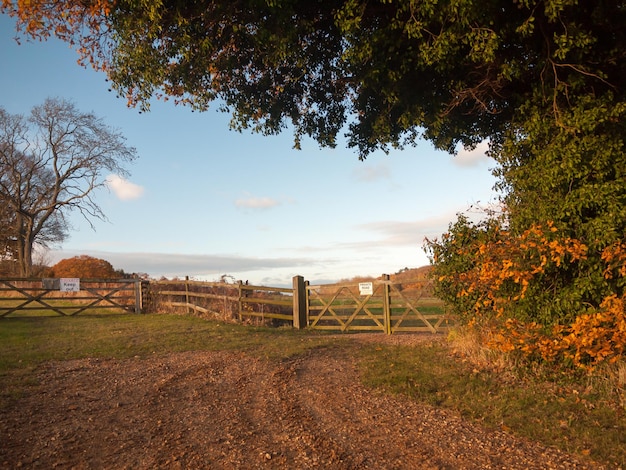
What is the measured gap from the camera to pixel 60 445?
515cm

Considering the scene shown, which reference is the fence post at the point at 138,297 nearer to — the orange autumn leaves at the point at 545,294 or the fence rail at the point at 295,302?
the fence rail at the point at 295,302

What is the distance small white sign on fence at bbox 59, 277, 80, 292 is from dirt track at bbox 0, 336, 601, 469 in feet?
44.2

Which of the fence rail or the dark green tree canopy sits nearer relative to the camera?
the dark green tree canopy

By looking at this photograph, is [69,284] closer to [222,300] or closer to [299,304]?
[222,300]

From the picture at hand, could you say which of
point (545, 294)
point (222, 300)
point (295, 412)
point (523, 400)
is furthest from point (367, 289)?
point (295, 412)

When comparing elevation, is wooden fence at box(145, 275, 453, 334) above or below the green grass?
above

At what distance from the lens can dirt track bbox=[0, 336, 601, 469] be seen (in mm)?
4641

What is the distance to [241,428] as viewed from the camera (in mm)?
5535

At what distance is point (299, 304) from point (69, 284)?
10639 millimetres

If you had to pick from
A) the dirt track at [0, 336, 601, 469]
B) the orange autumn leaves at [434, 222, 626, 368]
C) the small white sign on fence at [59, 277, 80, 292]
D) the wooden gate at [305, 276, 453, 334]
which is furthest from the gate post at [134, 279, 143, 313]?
the orange autumn leaves at [434, 222, 626, 368]

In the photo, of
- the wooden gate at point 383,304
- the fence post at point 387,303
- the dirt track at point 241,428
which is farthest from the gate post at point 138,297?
the dirt track at point 241,428

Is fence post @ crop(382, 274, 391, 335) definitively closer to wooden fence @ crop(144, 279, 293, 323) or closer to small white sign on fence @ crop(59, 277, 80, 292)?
wooden fence @ crop(144, 279, 293, 323)

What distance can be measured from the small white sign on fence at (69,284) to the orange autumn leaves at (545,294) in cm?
1755

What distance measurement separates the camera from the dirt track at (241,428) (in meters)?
4.64
